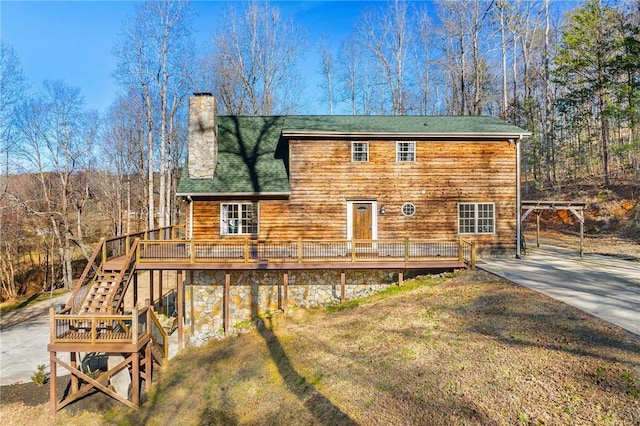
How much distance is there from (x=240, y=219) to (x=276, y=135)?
479 centimetres

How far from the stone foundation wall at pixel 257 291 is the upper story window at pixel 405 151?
4.97 meters

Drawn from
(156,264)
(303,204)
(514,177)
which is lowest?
(156,264)

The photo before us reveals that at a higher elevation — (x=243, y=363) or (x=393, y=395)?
(x=393, y=395)

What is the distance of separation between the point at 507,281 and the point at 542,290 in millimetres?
1109

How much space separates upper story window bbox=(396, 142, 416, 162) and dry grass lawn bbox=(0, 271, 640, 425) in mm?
5749

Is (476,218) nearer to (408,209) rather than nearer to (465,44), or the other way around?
(408,209)

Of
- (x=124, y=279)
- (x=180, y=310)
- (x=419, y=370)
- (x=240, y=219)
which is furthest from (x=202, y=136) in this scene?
(x=419, y=370)

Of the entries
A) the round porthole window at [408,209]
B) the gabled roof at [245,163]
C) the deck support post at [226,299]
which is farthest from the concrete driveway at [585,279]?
the deck support post at [226,299]

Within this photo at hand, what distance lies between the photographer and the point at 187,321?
45.0 feet

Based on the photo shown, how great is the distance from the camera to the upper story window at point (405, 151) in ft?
50.2

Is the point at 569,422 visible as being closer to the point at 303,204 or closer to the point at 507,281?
the point at 507,281

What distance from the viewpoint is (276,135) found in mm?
17156

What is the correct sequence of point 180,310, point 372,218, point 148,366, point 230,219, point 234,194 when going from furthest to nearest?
point 372,218
point 230,219
point 234,194
point 180,310
point 148,366

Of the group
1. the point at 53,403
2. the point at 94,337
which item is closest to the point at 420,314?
the point at 94,337
